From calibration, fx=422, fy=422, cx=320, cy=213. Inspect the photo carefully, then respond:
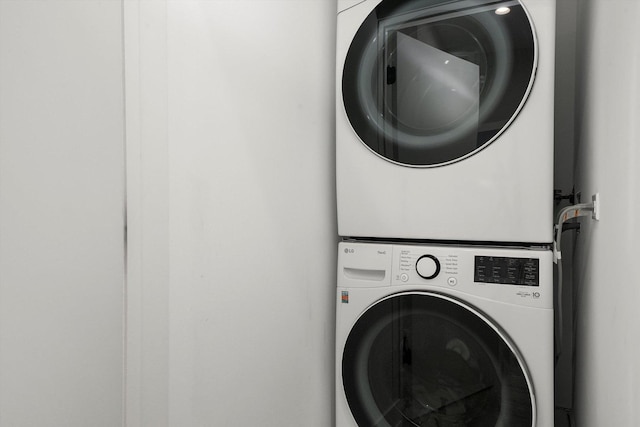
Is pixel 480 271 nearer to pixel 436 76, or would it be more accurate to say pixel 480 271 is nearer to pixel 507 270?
pixel 507 270

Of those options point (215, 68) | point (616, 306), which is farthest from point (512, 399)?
point (215, 68)

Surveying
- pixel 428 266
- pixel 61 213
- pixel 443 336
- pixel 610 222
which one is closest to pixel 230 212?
pixel 61 213

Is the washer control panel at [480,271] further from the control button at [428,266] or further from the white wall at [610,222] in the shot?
the white wall at [610,222]

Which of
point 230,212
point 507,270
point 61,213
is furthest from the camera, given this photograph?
point 507,270

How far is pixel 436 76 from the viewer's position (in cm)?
120

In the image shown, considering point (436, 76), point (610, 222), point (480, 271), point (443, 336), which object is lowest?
point (443, 336)

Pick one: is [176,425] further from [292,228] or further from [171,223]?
[292,228]

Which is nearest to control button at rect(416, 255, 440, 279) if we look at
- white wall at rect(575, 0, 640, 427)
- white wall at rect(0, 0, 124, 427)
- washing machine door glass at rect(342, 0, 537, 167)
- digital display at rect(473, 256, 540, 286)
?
digital display at rect(473, 256, 540, 286)

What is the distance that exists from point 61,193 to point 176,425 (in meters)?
0.52

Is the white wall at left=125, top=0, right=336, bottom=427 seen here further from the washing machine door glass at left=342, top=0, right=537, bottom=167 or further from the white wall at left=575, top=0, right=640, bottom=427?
the white wall at left=575, top=0, right=640, bottom=427

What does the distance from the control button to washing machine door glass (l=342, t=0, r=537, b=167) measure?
27 cm

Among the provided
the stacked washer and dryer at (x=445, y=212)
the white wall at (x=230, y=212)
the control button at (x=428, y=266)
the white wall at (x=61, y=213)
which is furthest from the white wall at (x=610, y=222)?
the white wall at (x=61, y=213)

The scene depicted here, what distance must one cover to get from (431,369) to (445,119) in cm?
71

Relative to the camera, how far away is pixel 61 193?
75cm
